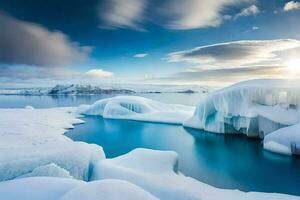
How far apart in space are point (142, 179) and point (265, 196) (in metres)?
3.09

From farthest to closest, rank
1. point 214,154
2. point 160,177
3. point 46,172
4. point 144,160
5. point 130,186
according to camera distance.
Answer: point 214,154
point 144,160
point 160,177
point 46,172
point 130,186

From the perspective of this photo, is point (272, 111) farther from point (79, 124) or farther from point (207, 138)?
point (79, 124)

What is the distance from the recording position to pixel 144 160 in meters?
7.36

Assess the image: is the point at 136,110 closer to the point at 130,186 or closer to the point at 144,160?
the point at 144,160

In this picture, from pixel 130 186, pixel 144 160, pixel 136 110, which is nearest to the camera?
pixel 130 186

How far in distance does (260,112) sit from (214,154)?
3674mm

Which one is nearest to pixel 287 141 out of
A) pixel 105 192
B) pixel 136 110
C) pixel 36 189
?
pixel 105 192

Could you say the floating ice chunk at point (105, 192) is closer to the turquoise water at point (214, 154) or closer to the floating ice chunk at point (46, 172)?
the floating ice chunk at point (46, 172)

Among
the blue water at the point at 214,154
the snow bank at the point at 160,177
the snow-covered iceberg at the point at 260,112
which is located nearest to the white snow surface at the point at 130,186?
the snow bank at the point at 160,177

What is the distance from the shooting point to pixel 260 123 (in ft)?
44.8

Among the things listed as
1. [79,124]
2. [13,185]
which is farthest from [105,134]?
[13,185]

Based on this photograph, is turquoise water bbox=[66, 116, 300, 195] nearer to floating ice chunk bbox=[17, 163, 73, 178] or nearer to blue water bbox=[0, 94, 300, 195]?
blue water bbox=[0, 94, 300, 195]

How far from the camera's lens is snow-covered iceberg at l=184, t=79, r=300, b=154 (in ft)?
36.8

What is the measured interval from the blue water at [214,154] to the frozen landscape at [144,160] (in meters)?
0.99
